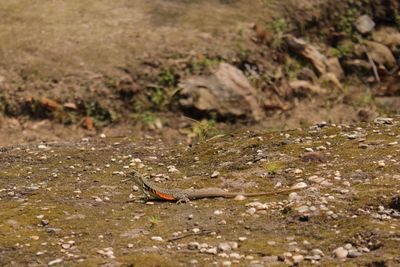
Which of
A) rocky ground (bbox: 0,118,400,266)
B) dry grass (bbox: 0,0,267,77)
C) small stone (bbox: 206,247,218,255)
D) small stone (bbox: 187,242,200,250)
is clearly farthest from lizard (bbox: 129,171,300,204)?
dry grass (bbox: 0,0,267,77)

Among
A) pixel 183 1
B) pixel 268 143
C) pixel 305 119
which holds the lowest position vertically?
pixel 305 119

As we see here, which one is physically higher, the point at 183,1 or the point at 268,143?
the point at 183,1

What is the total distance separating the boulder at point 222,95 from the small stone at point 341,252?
8.18 metres

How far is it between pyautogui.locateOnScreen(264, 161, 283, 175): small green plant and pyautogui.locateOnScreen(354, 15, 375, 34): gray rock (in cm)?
999

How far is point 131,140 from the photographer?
1259cm

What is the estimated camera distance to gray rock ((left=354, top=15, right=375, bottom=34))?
18.5m

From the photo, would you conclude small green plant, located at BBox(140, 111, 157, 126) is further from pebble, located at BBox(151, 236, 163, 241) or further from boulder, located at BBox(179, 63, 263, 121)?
pebble, located at BBox(151, 236, 163, 241)

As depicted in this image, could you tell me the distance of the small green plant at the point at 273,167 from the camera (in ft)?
30.6

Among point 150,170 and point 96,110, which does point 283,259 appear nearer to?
point 150,170

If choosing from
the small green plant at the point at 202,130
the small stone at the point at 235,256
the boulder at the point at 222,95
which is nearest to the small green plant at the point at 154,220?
the small stone at the point at 235,256

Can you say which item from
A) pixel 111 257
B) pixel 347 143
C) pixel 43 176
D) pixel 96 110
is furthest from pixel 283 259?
pixel 96 110

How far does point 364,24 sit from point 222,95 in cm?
585

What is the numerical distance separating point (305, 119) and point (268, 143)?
5.56 metres

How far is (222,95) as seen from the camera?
48.9ft
